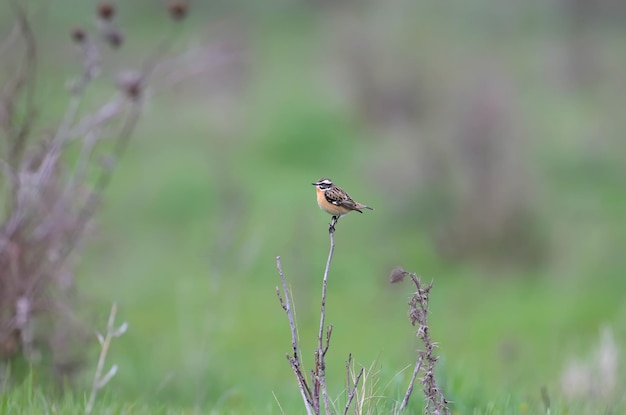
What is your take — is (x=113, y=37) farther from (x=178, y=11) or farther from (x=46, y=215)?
(x=46, y=215)

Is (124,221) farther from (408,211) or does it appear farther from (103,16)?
(103,16)

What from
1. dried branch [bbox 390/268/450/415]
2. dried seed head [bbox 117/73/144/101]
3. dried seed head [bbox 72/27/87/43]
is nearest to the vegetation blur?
dried seed head [bbox 117/73/144/101]

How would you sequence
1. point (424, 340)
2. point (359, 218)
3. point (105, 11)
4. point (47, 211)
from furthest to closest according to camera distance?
point (359, 218) < point (47, 211) < point (105, 11) < point (424, 340)

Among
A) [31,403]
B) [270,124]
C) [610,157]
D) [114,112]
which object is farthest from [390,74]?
[31,403]

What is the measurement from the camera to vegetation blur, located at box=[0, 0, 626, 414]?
21.7 ft

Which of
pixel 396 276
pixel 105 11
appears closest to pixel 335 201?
pixel 396 276

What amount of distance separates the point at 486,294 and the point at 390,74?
24.5 feet

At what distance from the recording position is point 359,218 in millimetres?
13180

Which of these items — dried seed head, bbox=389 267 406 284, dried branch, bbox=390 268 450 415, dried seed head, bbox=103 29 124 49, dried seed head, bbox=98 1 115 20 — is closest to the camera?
dried seed head, bbox=389 267 406 284

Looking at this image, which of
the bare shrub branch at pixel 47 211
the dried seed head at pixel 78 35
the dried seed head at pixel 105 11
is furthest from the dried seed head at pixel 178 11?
the dried seed head at pixel 78 35

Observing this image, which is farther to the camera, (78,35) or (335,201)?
(78,35)

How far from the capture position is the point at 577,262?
12062 mm

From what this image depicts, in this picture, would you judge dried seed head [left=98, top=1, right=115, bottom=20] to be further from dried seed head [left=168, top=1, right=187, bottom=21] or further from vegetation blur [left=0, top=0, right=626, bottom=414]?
vegetation blur [left=0, top=0, right=626, bottom=414]

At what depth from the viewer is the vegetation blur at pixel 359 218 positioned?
261 inches
